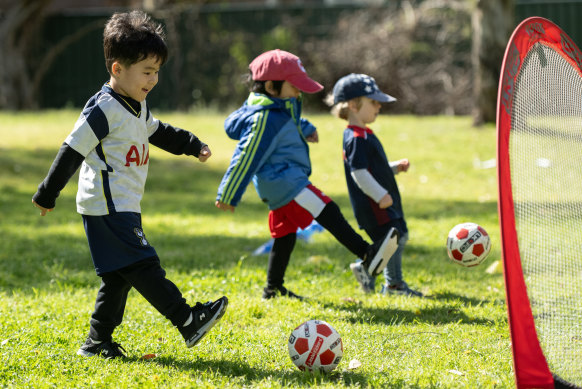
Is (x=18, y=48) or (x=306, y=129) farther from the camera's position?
(x=18, y=48)

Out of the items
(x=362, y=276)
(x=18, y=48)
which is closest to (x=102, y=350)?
(x=362, y=276)

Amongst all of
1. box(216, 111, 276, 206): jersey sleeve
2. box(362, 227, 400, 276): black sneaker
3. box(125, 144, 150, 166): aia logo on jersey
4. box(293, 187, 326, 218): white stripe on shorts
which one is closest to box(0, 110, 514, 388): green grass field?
box(362, 227, 400, 276): black sneaker

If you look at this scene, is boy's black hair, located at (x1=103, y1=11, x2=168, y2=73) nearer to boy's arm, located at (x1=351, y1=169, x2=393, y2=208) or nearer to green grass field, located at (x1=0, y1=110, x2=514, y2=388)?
green grass field, located at (x1=0, y1=110, x2=514, y2=388)

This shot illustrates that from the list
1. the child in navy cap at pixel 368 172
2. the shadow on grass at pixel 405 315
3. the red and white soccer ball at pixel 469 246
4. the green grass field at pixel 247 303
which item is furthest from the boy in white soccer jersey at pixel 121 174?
the red and white soccer ball at pixel 469 246

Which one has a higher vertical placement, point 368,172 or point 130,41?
point 130,41

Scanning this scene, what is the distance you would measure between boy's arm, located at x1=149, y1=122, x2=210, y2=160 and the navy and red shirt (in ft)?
3.82

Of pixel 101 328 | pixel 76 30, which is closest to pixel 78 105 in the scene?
pixel 76 30

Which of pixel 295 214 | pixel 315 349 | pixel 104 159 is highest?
pixel 104 159

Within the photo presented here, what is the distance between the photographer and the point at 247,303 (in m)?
4.87

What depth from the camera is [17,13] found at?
60.4 ft

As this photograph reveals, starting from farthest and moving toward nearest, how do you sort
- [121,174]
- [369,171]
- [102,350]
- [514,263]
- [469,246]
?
[369,171], [469,246], [102,350], [121,174], [514,263]

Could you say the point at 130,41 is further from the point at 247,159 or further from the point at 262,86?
the point at 262,86

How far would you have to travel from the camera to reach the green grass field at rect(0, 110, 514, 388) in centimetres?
363

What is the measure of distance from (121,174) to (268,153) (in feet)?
4.22
